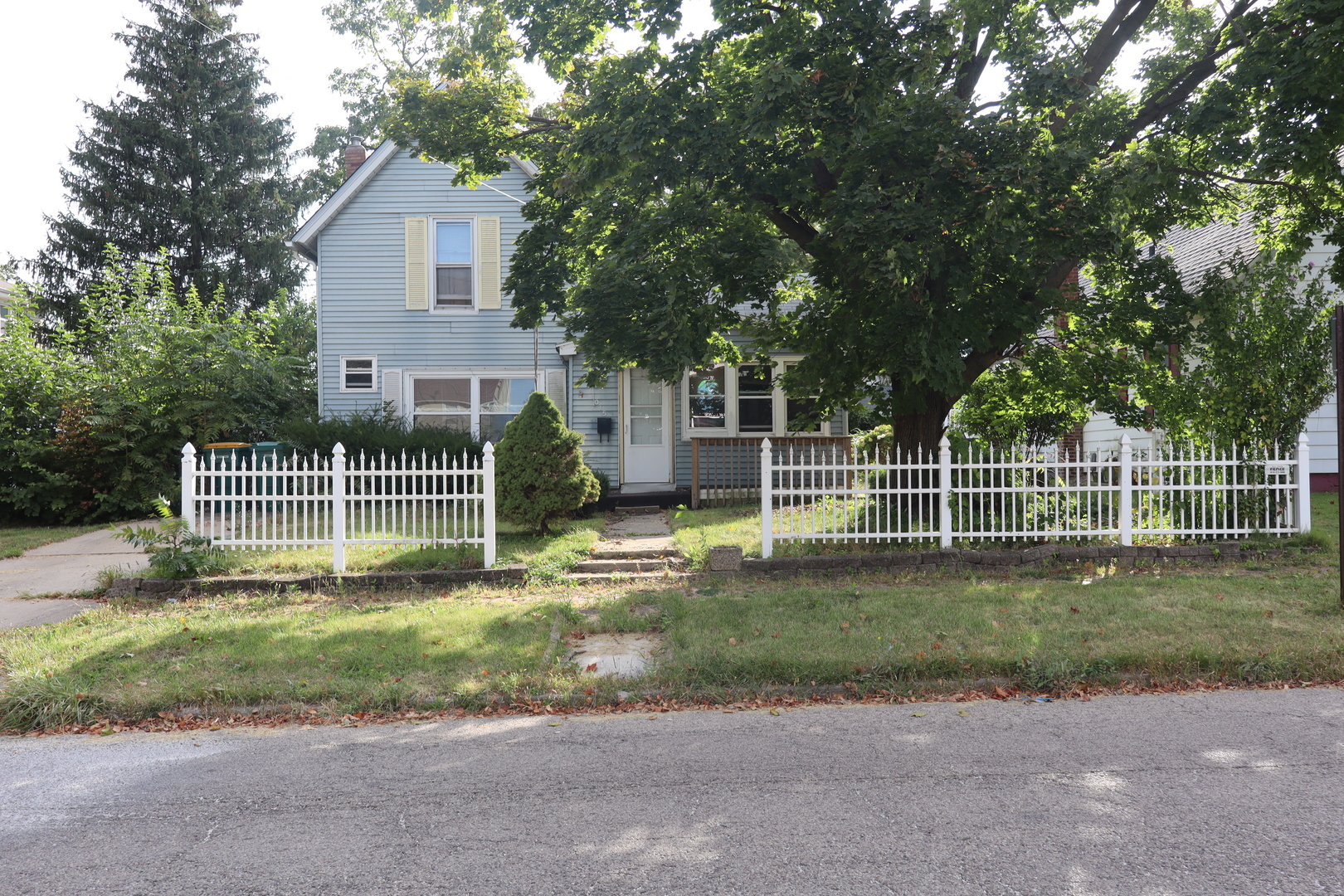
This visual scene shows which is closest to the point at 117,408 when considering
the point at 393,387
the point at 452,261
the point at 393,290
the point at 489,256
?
the point at 393,387

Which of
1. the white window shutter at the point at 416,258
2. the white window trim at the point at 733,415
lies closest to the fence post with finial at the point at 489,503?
the white window trim at the point at 733,415

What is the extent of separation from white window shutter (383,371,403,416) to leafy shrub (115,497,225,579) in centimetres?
774

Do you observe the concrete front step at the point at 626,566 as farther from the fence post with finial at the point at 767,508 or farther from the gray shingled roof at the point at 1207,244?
the gray shingled roof at the point at 1207,244

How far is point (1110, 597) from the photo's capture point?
779 cm

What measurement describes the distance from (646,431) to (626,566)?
7.35m

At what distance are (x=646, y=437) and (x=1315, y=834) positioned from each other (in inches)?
552

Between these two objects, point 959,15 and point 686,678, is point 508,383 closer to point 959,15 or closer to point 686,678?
point 959,15

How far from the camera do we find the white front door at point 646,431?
16.9 meters

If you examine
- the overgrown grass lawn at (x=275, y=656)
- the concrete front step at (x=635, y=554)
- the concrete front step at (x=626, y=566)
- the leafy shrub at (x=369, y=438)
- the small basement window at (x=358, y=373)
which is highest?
the small basement window at (x=358, y=373)

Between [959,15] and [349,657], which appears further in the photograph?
[959,15]

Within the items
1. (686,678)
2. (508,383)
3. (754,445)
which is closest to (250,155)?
(508,383)

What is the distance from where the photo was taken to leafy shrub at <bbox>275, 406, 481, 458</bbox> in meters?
15.5

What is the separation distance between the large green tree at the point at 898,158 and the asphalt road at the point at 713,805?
492 centimetres

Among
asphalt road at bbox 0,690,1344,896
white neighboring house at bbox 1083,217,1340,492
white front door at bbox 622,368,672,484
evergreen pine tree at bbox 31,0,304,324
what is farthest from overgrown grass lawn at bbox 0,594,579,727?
evergreen pine tree at bbox 31,0,304,324
